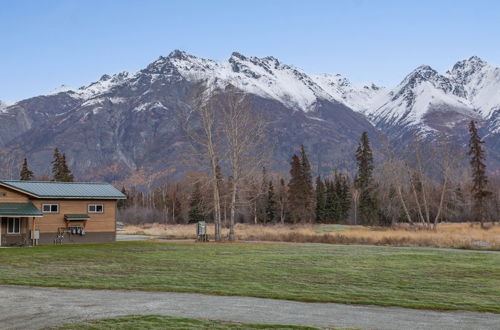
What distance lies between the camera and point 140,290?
16641 mm

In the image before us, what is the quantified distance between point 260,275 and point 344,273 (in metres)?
3.30

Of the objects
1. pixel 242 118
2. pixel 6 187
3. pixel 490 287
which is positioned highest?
pixel 242 118

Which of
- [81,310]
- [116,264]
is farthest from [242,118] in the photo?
[81,310]

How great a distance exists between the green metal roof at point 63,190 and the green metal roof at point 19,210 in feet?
3.22

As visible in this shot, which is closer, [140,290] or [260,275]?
[140,290]

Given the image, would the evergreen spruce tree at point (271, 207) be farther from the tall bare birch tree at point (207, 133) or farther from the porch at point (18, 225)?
the porch at point (18, 225)

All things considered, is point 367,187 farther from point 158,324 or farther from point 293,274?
point 158,324

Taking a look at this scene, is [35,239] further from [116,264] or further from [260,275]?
[260,275]

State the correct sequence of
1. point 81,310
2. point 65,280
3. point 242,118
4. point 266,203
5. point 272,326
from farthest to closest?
1. point 266,203
2. point 242,118
3. point 65,280
4. point 81,310
5. point 272,326

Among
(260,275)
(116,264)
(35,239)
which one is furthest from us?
(35,239)

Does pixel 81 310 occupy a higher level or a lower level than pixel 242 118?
lower

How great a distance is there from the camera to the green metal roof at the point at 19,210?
3731 centimetres

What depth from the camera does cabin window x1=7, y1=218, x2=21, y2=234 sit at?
38.9 m

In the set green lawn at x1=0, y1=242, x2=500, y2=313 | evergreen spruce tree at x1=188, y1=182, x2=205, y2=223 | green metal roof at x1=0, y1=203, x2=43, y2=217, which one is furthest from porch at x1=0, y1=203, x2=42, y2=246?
evergreen spruce tree at x1=188, y1=182, x2=205, y2=223
